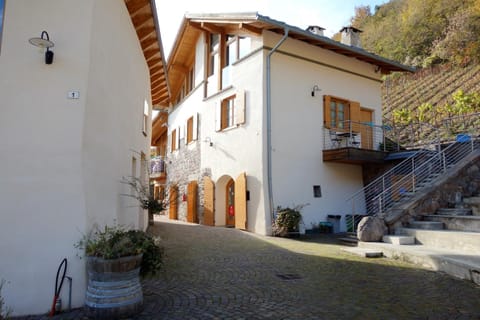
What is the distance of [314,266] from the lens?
6.35 metres

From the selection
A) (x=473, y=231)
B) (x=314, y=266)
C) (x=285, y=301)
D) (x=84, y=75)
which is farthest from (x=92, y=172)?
(x=473, y=231)

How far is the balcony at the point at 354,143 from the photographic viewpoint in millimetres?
11160

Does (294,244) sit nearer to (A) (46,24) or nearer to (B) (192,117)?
(A) (46,24)

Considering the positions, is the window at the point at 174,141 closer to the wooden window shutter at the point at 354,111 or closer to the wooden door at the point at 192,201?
the wooden door at the point at 192,201

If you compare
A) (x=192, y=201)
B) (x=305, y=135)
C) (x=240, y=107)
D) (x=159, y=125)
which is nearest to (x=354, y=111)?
(x=305, y=135)

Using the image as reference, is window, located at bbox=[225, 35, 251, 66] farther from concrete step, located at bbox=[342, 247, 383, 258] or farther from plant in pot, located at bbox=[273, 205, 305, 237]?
concrete step, located at bbox=[342, 247, 383, 258]

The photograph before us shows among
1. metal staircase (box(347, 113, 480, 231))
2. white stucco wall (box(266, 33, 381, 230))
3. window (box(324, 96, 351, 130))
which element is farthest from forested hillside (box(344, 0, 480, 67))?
white stucco wall (box(266, 33, 381, 230))

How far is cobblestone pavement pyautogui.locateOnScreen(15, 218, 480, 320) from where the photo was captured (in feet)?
13.0

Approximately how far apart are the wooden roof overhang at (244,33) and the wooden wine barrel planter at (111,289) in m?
8.69

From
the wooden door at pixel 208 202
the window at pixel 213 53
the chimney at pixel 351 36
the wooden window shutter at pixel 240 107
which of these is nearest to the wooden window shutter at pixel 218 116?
the wooden window shutter at pixel 240 107

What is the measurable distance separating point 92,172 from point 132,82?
11.0ft

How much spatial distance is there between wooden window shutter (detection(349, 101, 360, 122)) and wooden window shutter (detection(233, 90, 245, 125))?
13.5 feet

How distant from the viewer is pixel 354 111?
41.6 feet

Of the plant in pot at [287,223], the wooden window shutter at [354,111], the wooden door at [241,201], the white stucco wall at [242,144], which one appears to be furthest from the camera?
the wooden window shutter at [354,111]
